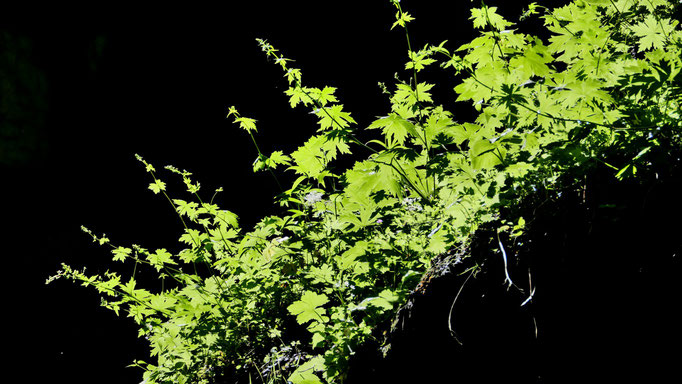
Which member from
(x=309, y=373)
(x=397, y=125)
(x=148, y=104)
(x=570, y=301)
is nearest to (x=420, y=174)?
(x=397, y=125)

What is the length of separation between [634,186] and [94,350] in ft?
16.4

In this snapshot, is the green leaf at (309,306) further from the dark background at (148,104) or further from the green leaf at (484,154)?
the dark background at (148,104)

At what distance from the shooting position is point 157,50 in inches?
176

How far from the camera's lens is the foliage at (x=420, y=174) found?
3.38 feet

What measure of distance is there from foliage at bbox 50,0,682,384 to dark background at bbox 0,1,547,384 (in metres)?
2.75

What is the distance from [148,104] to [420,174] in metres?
4.26

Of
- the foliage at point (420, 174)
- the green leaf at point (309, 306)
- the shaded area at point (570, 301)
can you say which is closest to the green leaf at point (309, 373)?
A: the foliage at point (420, 174)

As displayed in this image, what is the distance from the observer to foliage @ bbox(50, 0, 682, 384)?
1.03 m

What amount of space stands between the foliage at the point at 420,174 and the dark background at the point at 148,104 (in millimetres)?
2753

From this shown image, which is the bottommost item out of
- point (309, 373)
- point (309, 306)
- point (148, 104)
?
point (309, 373)

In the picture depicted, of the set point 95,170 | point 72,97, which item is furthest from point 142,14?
point 95,170

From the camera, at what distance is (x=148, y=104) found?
4.53m

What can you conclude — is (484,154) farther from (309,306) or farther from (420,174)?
(309,306)

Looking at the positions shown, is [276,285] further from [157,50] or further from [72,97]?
[72,97]
